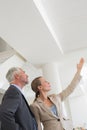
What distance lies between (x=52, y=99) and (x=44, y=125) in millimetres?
259

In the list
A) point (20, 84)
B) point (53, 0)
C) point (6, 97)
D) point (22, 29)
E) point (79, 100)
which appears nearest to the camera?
point (6, 97)

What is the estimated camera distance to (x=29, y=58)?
356 cm

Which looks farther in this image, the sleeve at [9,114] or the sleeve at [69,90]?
the sleeve at [69,90]

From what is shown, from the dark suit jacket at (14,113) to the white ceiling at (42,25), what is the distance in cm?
80

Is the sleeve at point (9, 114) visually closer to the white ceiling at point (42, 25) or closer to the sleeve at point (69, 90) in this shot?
the sleeve at point (69, 90)

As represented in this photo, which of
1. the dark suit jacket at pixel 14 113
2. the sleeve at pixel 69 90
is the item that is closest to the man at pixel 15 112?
the dark suit jacket at pixel 14 113

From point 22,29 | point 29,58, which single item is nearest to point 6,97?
point 22,29

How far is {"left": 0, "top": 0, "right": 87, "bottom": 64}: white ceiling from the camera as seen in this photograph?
82.4 inches

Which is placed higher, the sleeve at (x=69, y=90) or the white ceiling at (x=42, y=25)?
the white ceiling at (x=42, y=25)

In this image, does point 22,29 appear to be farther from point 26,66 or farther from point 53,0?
point 26,66

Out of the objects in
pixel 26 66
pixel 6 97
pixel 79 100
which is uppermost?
pixel 26 66

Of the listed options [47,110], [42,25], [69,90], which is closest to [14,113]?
[47,110]

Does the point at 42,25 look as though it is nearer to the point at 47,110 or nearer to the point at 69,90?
the point at 69,90

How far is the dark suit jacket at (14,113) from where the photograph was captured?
5.08 ft
